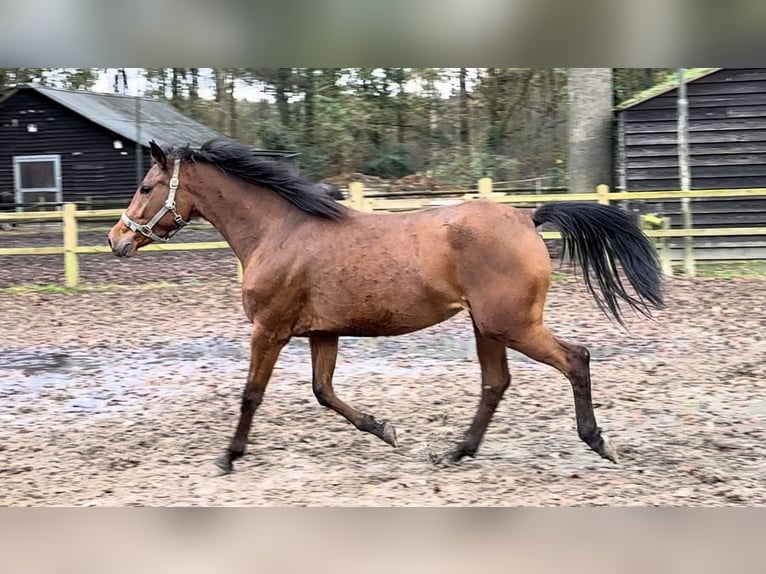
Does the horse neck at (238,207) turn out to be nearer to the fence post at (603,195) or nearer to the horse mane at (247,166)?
the horse mane at (247,166)

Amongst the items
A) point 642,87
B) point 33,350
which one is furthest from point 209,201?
point 642,87

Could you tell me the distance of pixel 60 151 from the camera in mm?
24594

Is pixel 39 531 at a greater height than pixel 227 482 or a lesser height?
greater

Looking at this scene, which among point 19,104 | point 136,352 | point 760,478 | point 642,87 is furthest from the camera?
point 19,104

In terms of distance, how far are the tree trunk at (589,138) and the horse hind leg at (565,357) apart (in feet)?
29.4

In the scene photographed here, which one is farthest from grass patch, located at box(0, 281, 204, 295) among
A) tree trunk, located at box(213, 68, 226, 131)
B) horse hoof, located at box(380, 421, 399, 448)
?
tree trunk, located at box(213, 68, 226, 131)

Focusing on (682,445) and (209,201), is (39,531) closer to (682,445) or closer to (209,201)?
(209,201)

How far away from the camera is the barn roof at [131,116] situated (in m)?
24.4

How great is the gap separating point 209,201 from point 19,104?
22899 mm

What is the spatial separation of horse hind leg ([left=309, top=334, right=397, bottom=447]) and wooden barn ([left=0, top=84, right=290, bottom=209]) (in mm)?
20918

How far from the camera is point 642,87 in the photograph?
22219mm

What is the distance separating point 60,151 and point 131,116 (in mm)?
3605

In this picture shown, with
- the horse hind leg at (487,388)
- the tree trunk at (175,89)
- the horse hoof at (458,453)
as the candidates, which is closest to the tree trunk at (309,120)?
the tree trunk at (175,89)

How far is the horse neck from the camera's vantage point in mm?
4781
